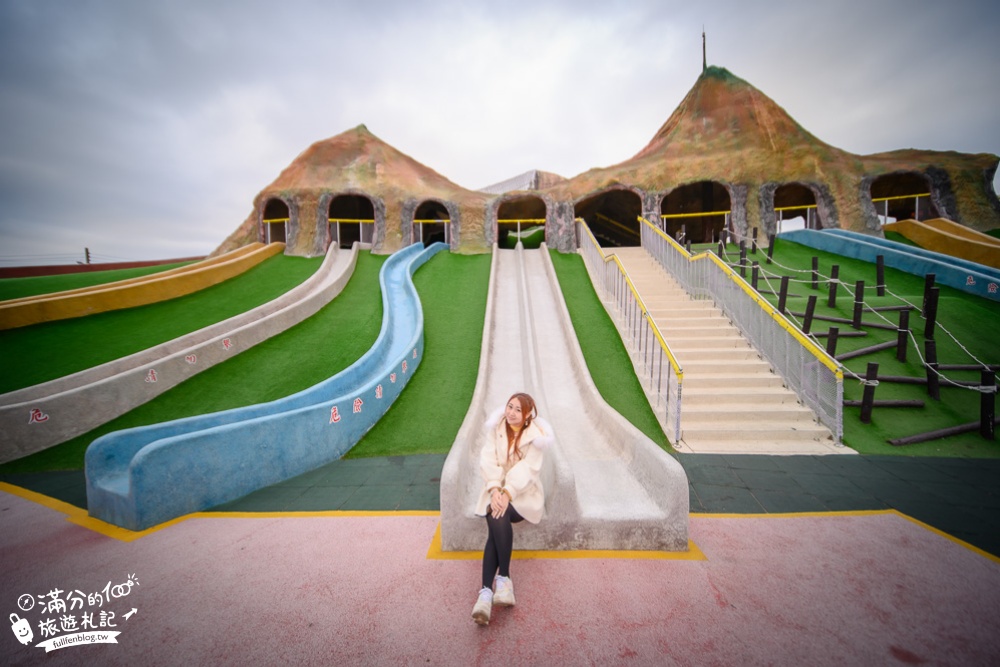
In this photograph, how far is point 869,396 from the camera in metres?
5.93

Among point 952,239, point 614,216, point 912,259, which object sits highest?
point 614,216

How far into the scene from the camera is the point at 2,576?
317 centimetres

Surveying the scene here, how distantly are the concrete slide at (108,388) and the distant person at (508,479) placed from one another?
738cm

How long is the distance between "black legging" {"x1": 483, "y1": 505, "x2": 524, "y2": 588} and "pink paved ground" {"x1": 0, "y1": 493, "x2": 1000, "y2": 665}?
0.74 ft

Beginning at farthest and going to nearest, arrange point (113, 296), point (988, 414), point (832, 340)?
point (113, 296) < point (832, 340) < point (988, 414)

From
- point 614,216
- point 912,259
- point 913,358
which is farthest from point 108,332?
point 614,216

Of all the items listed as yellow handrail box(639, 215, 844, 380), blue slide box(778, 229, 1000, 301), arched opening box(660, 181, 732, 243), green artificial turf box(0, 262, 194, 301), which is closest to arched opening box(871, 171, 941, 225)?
blue slide box(778, 229, 1000, 301)

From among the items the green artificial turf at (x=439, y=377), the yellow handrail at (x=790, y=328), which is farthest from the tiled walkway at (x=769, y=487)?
the yellow handrail at (x=790, y=328)

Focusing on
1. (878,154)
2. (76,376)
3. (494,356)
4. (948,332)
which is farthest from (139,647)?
(878,154)

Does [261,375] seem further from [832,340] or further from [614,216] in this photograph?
[614,216]

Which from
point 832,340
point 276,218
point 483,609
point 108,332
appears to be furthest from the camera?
point 276,218

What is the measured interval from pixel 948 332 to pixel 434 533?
1073 cm

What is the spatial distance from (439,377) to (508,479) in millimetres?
4966

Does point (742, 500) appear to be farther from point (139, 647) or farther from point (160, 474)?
point (160, 474)
